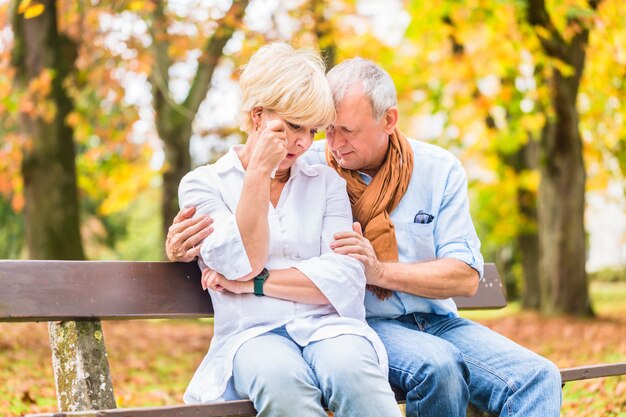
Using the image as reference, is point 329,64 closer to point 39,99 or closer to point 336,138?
point 39,99

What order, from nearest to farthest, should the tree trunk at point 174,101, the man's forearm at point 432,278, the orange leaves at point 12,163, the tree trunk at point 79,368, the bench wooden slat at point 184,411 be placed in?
the bench wooden slat at point 184,411
the tree trunk at point 79,368
the man's forearm at point 432,278
the tree trunk at point 174,101
the orange leaves at point 12,163

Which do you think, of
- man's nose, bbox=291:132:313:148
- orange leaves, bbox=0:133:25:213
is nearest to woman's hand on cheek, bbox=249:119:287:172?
man's nose, bbox=291:132:313:148

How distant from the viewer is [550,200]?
13430mm

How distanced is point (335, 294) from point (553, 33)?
375 inches

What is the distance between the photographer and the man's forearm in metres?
3.66

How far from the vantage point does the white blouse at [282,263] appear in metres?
3.32

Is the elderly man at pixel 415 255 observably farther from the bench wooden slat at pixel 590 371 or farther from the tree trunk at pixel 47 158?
the tree trunk at pixel 47 158

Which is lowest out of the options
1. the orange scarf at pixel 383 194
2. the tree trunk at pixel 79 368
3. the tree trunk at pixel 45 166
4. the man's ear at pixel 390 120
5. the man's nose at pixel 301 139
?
the tree trunk at pixel 45 166

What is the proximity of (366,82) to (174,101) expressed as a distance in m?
7.68

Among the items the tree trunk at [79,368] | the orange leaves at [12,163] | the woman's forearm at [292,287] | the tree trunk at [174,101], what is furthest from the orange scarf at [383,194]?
the orange leaves at [12,163]

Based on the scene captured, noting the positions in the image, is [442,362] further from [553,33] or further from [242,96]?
[553,33]

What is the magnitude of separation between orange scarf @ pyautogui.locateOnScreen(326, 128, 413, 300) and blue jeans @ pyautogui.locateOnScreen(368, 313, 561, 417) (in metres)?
0.32

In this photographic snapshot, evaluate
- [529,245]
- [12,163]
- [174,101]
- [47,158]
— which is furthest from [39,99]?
[529,245]

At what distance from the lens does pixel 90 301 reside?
3.46 m
